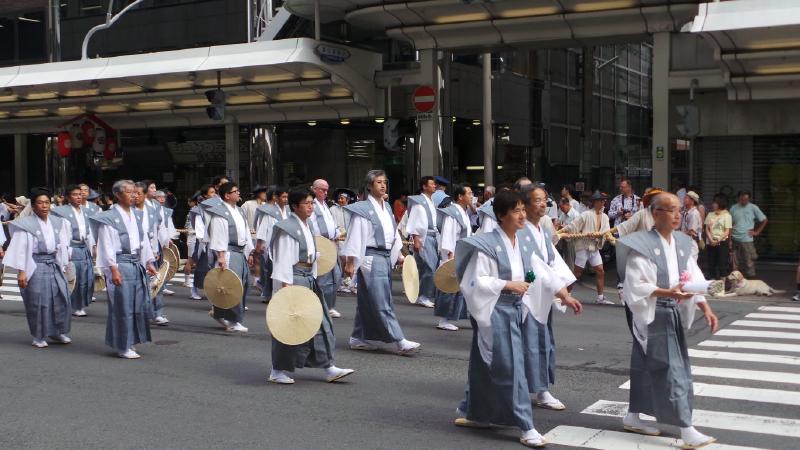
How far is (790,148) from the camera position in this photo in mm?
18562

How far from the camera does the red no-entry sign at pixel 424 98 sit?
1950 cm

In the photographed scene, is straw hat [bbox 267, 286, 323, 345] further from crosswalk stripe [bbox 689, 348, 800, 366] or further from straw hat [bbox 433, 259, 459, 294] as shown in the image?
crosswalk stripe [bbox 689, 348, 800, 366]

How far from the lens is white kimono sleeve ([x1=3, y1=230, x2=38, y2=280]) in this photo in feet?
34.1

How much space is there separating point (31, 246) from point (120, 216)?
132cm

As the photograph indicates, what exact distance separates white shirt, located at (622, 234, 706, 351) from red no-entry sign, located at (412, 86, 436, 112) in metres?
13.5

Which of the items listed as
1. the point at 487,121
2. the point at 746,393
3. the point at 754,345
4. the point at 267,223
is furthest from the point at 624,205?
the point at 746,393

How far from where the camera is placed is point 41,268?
10.7 m

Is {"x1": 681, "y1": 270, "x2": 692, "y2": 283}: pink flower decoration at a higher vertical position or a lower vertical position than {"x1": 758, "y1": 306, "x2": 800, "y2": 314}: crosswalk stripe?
higher

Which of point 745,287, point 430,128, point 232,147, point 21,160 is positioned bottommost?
point 745,287

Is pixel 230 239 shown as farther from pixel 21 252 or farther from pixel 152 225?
pixel 21 252

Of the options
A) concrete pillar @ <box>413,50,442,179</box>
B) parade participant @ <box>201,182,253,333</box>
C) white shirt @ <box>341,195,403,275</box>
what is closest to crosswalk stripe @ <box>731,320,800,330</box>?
white shirt @ <box>341,195,403,275</box>

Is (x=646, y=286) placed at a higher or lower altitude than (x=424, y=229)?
lower

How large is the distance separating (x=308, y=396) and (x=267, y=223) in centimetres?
579

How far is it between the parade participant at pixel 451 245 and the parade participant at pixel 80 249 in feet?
14.8
